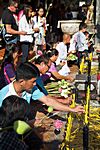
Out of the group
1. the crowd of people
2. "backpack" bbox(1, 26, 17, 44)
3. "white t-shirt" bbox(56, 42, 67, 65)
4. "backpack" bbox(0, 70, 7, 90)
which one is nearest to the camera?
the crowd of people

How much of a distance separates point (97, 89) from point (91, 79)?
27cm

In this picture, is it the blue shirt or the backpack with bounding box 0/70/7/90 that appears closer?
the blue shirt

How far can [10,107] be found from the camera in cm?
321

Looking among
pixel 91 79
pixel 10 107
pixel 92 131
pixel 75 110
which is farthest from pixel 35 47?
pixel 10 107

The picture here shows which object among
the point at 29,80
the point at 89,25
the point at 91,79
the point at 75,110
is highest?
the point at 29,80

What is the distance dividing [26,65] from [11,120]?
1269 mm

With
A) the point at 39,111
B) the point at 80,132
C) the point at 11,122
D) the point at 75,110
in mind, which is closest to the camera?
the point at 11,122

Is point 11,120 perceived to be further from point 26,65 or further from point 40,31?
point 40,31

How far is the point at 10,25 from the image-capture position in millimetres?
7855

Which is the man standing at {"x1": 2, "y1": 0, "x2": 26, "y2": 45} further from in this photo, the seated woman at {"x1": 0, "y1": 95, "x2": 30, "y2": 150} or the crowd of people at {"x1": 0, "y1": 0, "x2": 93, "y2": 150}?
the seated woman at {"x1": 0, "y1": 95, "x2": 30, "y2": 150}

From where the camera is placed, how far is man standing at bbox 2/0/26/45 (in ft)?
25.6

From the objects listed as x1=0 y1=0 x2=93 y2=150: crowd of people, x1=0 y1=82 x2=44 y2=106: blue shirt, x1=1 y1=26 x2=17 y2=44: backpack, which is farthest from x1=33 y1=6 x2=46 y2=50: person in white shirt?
x1=0 y1=82 x2=44 y2=106: blue shirt

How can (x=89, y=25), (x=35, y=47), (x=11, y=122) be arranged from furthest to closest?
1. (x=89, y=25)
2. (x=35, y=47)
3. (x=11, y=122)

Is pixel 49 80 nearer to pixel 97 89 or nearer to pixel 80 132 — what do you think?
pixel 97 89
